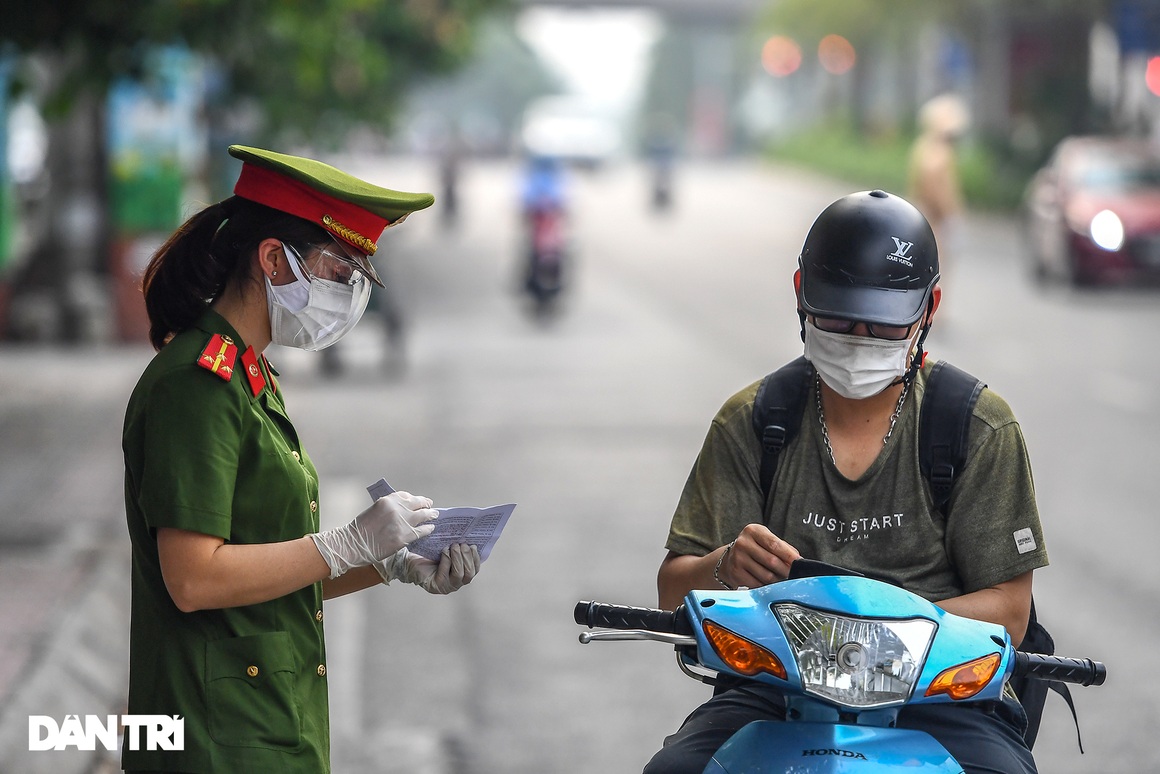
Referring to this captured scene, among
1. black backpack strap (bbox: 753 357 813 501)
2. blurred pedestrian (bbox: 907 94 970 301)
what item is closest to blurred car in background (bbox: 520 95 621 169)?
blurred pedestrian (bbox: 907 94 970 301)

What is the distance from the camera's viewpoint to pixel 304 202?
2922 mm

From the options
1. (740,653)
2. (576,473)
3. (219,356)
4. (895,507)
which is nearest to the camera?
(740,653)

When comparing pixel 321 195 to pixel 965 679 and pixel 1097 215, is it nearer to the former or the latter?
pixel 965 679

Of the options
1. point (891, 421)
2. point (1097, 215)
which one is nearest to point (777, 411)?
point (891, 421)

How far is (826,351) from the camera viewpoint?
10.3 ft

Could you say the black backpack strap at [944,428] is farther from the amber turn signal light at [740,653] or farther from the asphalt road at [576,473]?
the asphalt road at [576,473]

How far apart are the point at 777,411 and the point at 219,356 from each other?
3.69 feet

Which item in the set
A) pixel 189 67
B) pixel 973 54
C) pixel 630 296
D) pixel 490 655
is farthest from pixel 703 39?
pixel 490 655

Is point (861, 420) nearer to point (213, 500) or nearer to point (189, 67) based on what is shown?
point (213, 500)

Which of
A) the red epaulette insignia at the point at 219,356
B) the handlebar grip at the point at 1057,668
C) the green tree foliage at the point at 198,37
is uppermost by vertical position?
the green tree foliage at the point at 198,37

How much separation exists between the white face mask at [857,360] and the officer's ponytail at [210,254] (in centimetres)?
97

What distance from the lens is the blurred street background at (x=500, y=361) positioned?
633 centimetres

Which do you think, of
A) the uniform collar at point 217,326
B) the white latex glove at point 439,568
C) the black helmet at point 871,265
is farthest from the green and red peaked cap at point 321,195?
the black helmet at point 871,265

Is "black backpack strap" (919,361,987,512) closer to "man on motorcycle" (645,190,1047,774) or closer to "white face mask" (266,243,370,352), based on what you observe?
"man on motorcycle" (645,190,1047,774)
